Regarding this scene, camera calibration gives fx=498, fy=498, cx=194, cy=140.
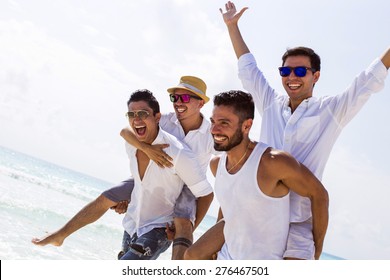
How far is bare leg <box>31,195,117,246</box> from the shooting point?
19.9 feet

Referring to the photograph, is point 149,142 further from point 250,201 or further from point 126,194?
point 250,201

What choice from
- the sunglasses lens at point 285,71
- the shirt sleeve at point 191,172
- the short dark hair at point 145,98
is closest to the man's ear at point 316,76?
the sunglasses lens at point 285,71

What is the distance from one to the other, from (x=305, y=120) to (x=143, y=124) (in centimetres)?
187

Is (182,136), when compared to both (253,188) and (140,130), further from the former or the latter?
(253,188)

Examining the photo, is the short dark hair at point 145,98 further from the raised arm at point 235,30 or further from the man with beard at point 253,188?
the man with beard at point 253,188

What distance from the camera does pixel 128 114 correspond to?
17.9 feet

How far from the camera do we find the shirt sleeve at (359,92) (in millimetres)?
4297

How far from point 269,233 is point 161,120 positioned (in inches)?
101

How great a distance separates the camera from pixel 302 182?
382cm

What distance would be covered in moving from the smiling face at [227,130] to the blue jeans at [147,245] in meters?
1.64

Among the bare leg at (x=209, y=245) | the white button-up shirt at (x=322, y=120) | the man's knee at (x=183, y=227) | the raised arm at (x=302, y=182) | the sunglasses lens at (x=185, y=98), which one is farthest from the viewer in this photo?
the sunglasses lens at (x=185, y=98)

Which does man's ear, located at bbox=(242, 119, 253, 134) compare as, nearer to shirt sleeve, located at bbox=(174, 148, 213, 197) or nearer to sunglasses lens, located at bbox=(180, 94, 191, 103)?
shirt sleeve, located at bbox=(174, 148, 213, 197)

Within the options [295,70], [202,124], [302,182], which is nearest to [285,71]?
[295,70]

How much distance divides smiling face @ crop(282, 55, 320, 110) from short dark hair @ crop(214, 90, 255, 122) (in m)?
0.58
